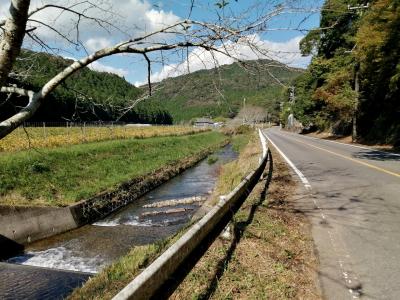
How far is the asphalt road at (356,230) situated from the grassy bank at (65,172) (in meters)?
9.62

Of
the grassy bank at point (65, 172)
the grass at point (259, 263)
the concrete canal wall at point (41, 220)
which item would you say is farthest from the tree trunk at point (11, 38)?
the grassy bank at point (65, 172)

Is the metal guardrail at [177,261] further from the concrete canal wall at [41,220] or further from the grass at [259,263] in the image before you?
the concrete canal wall at [41,220]

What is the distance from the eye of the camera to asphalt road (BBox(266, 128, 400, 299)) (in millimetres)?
4605

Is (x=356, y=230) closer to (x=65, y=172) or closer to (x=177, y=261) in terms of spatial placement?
(x=177, y=261)

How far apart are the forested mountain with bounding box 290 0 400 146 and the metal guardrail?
7.73 feet

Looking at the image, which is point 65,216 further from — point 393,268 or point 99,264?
point 393,268

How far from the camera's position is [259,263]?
528 centimetres

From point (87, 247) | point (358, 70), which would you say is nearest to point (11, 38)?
point (87, 247)

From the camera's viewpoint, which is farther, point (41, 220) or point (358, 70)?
point (358, 70)

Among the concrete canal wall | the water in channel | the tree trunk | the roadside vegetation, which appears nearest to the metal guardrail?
the roadside vegetation

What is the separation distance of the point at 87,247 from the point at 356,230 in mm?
8355

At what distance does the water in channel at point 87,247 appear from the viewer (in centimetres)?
936

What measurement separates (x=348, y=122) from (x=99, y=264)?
35.6m

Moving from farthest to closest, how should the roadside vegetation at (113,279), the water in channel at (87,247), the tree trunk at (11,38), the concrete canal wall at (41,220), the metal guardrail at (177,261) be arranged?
1. the concrete canal wall at (41,220)
2. the water in channel at (87,247)
3. the roadside vegetation at (113,279)
4. the tree trunk at (11,38)
5. the metal guardrail at (177,261)
